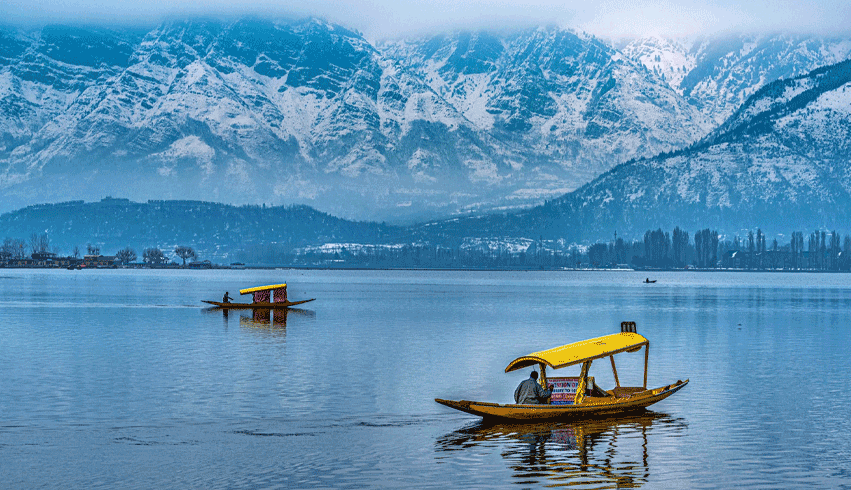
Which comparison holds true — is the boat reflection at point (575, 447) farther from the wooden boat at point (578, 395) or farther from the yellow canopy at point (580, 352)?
the yellow canopy at point (580, 352)

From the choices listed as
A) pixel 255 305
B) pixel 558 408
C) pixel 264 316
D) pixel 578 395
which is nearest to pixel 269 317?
pixel 264 316

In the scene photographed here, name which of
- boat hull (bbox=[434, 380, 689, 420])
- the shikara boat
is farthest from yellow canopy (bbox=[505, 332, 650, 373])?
the shikara boat

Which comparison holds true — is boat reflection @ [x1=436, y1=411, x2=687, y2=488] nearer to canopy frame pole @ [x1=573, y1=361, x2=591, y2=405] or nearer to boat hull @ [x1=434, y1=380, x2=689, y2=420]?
boat hull @ [x1=434, y1=380, x2=689, y2=420]

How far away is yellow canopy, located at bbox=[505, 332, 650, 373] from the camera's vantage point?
60.5 metres

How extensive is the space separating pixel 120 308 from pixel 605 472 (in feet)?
496

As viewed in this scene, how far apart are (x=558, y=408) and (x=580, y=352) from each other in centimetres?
449

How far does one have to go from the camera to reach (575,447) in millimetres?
55062

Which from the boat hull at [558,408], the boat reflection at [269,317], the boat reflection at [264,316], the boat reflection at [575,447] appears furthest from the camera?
the boat reflection at [269,317]

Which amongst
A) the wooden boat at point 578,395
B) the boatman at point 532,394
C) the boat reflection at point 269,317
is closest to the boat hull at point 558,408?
the wooden boat at point 578,395

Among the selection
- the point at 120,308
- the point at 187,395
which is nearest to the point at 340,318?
the point at 120,308

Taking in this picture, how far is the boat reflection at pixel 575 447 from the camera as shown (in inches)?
1901

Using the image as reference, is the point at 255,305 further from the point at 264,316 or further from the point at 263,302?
the point at 264,316

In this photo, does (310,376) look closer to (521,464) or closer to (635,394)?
Result: (635,394)

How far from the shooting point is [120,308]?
187000 millimetres
